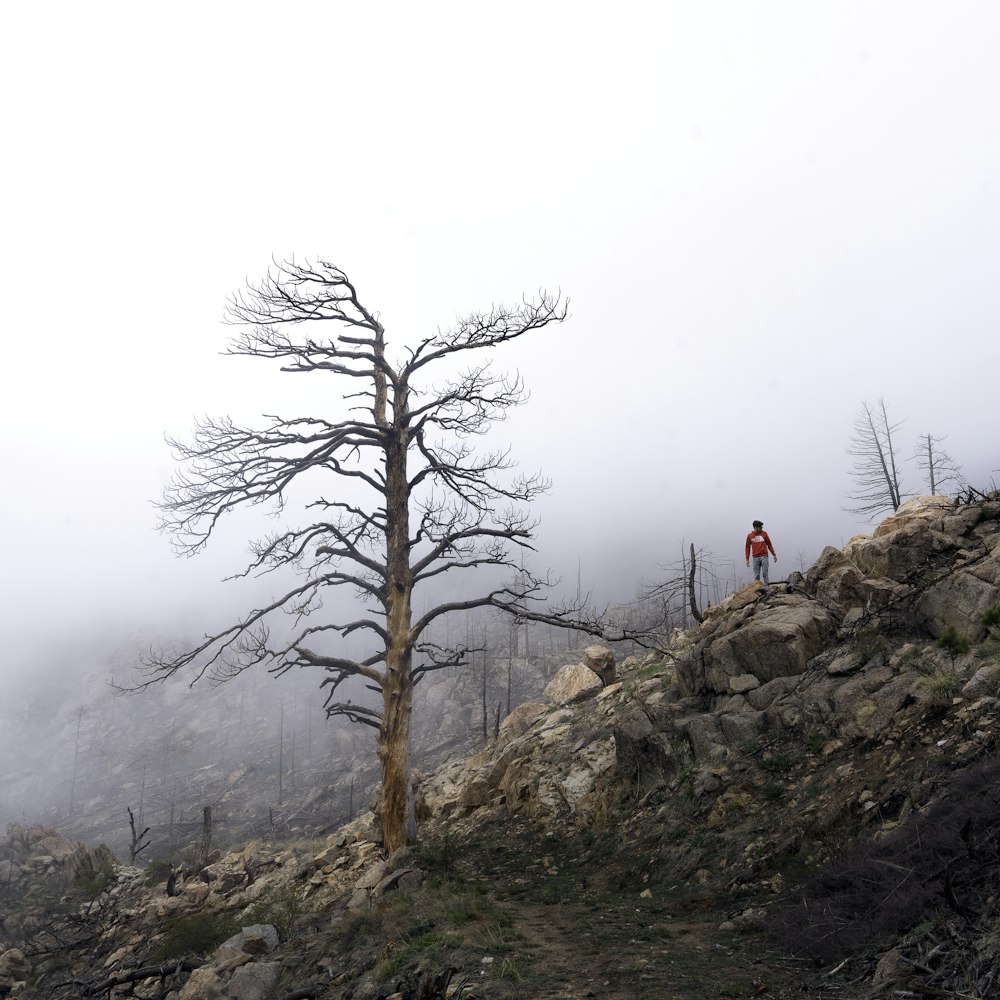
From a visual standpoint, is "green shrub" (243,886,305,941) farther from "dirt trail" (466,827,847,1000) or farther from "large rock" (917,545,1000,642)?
"large rock" (917,545,1000,642)

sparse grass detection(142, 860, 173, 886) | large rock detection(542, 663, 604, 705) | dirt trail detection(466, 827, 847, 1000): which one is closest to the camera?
dirt trail detection(466, 827, 847, 1000)

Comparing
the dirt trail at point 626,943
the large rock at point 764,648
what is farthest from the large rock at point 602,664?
the dirt trail at point 626,943

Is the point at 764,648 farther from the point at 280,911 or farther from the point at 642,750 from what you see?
the point at 280,911

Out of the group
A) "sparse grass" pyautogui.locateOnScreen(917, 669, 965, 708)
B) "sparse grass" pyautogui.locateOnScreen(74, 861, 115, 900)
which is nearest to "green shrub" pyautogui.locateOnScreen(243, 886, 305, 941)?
"sparse grass" pyautogui.locateOnScreen(917, 669, 965, 708)

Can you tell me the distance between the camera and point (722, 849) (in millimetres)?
7902

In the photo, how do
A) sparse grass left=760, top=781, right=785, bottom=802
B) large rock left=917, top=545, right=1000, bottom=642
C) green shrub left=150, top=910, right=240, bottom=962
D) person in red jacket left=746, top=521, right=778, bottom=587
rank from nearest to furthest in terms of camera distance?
sparse grass left=760, top=781, right=785, bottom=802 → large rock left=917, top=545, right=1000, bottom=642 → green shrub left=150, top=910, right=240, bottom=962 → person in red jacket left=746, top=521, right=778, bottom=587

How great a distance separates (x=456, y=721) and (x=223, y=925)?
226 ft

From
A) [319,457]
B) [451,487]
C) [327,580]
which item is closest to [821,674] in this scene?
[451,487]

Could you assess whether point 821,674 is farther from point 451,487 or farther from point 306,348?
point 306,348

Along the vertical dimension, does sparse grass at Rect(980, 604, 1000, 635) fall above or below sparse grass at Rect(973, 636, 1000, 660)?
above

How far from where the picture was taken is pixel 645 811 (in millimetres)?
10047

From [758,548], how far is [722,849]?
8786 millimetres

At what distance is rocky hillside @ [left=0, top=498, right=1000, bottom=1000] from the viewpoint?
16.1 ft

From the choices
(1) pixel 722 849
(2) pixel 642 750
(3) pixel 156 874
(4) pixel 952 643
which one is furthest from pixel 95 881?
(4) pixel 952 643
